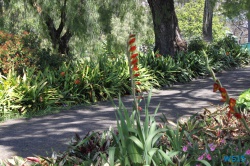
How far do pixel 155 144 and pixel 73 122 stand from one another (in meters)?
2.96

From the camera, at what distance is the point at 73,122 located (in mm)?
6750

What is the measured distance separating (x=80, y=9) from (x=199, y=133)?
1122cm

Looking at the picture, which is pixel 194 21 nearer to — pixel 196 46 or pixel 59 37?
pixel 196 46

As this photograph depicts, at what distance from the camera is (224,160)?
141 inches

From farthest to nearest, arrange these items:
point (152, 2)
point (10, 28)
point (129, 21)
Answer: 1. point (129, 21)
2. point (10, 28)
3. point (152, 2)

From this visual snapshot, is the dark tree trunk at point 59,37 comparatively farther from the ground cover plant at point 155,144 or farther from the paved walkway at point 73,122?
the ground cover plant at point 155,144

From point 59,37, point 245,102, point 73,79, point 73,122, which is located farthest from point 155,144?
point 59,37

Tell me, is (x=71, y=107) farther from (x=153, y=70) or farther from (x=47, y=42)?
(x=47, y=42)

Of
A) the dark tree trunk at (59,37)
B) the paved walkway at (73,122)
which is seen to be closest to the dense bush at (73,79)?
the paved walkway at (73,122)

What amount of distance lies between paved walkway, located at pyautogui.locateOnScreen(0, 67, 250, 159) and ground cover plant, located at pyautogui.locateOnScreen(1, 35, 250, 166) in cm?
47

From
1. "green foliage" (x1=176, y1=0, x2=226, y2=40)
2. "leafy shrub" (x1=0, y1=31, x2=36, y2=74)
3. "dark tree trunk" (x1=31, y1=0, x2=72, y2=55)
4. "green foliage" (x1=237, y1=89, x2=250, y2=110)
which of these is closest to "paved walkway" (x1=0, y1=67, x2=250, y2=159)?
"green foliage" (x1=237, y1=89, x2=250, y2=110)

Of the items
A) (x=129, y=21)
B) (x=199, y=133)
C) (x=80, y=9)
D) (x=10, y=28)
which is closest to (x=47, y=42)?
(x=10, y=28)

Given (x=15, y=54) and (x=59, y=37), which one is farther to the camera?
(x=59, y=37)

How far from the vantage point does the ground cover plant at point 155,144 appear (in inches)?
126
